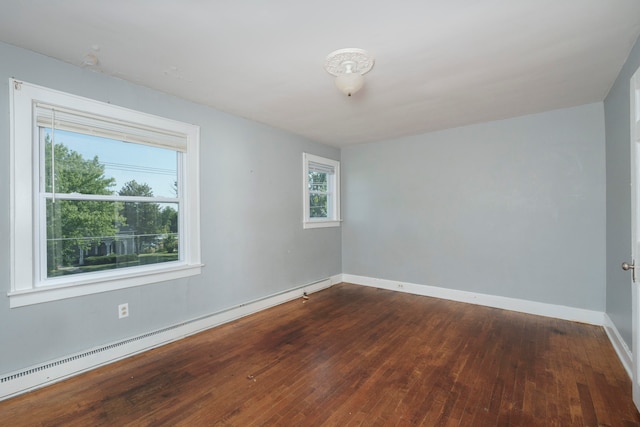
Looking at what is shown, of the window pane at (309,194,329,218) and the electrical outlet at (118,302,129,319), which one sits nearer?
the electrical outlet at (118,302,129,319)

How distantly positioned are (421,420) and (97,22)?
10.6 feet

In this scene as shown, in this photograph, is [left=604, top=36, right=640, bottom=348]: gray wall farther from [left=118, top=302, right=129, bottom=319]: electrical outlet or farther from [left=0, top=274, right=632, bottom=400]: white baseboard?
[left=118, top=302, right=129, bottom=319]: electrical outlet

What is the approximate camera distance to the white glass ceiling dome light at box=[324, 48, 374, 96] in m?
2.08

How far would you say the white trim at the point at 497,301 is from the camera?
3.31 meters

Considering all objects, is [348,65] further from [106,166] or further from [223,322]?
[223,322]

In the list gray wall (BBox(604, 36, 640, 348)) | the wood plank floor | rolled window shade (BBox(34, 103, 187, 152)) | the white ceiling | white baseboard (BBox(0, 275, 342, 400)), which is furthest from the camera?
gray wall (BBox(604, 36, 640, 348))

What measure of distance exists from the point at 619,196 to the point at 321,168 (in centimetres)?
365

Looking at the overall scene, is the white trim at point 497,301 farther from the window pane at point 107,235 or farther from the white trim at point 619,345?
the window pane at point 107,235

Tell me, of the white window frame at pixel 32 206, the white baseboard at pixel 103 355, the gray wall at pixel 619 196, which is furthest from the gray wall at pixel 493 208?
the white window frame at pixel 32 206

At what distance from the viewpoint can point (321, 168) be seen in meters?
5.00

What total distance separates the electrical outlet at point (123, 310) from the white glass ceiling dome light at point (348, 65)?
2.65 meters

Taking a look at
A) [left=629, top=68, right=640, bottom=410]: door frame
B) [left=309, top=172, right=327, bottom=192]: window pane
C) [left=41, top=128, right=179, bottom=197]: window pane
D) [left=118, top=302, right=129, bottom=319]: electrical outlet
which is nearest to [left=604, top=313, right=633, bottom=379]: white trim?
[left=629, top=68, right=640, bottom=410]: door frame

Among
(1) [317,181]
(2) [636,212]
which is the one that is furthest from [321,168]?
(2) [636,212]

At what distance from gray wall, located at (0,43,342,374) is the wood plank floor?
1.09ft
